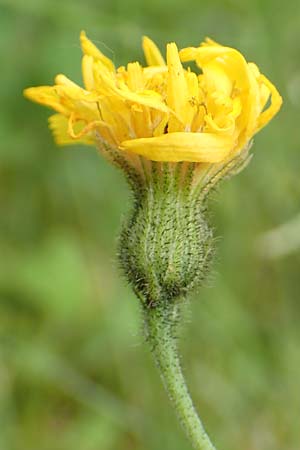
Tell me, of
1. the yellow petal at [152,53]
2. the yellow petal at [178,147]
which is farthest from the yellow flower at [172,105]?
the yellow petal at [152,53]

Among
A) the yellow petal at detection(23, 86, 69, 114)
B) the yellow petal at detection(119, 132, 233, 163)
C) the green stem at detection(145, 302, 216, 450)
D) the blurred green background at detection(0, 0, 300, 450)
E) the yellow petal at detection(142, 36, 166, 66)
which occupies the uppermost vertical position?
the yellow petal at detection(142, 36, 166, 66)

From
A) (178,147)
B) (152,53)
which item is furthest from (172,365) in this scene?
(152,53)

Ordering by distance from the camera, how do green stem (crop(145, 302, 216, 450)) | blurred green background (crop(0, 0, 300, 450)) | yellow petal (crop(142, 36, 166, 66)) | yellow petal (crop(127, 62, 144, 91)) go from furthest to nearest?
blurred green background (crop(0, 0, 300, 450)) → yellow petal (crop(142, 36, 166, 66)) → yellow petal (crop(127, 62, 144, 91)) → green stem (crop(145, 302, 216, 450))

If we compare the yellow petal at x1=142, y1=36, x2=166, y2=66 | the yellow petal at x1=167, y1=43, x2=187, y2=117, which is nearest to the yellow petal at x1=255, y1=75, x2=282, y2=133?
the yellow petal at x1=167, y1=43, x2=187, y2=117

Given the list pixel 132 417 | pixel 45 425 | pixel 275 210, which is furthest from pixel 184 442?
pixel 275 210

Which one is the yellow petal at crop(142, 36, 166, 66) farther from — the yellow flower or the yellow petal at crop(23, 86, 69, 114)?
the yellow petal at crop(23, 86, 69, 114)
